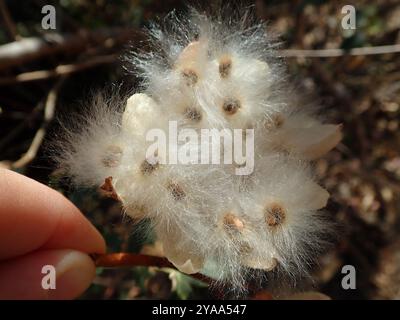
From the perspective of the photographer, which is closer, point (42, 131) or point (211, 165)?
point (211, 165)

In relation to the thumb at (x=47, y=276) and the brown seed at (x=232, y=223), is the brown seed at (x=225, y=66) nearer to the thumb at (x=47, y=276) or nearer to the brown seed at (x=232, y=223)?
the brown seed at (x=232, y=223)

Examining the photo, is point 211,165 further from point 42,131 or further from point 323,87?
point 323,87

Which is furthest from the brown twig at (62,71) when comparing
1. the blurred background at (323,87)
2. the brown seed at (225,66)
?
the brown seed at (225,66)

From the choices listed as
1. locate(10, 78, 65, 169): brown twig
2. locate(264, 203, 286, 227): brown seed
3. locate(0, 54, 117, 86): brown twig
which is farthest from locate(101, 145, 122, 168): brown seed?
locate(0, 54, 117, 86): brown twig

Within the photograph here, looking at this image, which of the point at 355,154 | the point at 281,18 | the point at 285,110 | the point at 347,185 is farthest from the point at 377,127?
the point at 285,110

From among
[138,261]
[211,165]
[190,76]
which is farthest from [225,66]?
[138,261]
